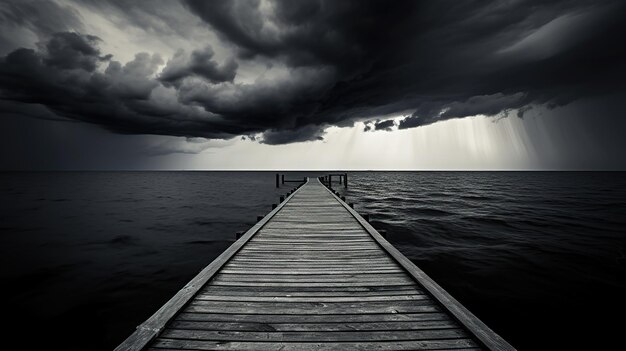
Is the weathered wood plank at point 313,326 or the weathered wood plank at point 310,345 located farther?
the weathered wood plank at point 313,326

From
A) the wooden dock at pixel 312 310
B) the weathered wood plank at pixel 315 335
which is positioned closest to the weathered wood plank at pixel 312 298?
the wooden dock at pixel 312 310

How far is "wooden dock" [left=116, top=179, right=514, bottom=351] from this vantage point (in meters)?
2.72

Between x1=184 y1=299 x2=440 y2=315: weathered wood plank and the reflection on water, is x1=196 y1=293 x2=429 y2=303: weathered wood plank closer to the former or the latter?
x1=184 y1=299 x2=440 y2=315: weathered wood plank

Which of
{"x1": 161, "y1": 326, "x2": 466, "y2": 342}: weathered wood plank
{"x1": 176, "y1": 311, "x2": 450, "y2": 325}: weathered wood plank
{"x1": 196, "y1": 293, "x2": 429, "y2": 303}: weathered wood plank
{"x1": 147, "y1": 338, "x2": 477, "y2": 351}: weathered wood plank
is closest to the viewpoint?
{"x1": 147, "y1": 338, "x2": 477, "y2": 351}: weathered wood plank

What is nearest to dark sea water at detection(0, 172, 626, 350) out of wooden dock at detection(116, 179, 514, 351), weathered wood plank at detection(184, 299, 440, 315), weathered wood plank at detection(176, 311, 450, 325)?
wooden dock at detection(116, 179, 514, 351)

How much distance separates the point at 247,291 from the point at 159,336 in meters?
1.22

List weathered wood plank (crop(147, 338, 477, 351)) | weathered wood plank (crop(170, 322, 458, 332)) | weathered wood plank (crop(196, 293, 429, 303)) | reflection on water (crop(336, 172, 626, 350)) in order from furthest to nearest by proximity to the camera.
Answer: reflection on water (crop(336, 172, 626, 350)), weathered wood plank (crop(196, 293, 429, 303)), weathered wood plank (crop(170, 322, 458, 332)), weathered wood plank (crop(147, 338, 477, 351))

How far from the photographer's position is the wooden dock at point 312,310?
272 cm

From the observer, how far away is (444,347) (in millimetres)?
2668

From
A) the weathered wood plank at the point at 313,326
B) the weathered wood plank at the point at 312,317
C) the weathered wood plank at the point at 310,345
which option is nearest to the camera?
the weathered wood plank at the point at 310,345

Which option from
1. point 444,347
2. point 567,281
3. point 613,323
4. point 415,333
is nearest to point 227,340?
point 415,333

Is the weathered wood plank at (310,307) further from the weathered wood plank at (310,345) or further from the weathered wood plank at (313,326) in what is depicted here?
the weathered wood plank at (310,345)

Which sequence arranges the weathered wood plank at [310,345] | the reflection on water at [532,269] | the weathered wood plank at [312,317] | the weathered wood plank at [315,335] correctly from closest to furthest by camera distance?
the weathered wood plank at [310,345] → the weathered wood plank at [315,335] → the weathered wood plank at [312,317] → the reflection on water at [532,269]

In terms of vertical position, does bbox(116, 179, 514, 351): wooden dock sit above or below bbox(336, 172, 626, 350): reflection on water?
above
